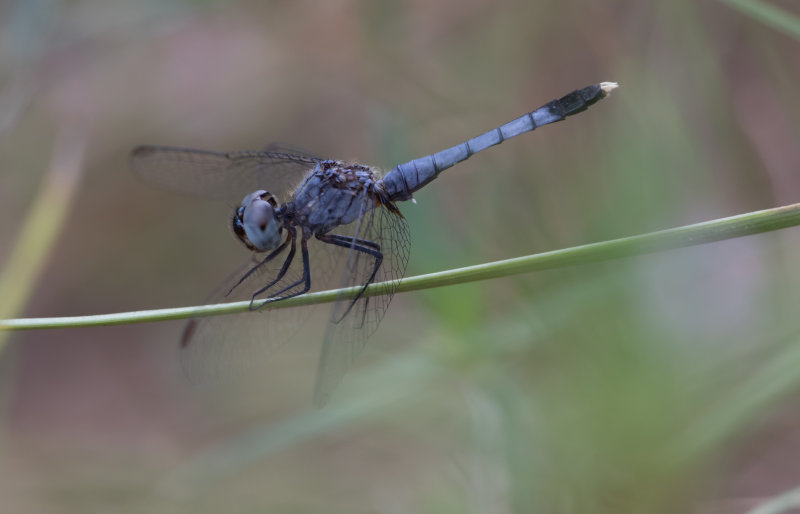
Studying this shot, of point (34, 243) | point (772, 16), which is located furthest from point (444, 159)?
point (34, 243)

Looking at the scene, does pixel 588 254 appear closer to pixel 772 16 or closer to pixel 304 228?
pixel 772 16

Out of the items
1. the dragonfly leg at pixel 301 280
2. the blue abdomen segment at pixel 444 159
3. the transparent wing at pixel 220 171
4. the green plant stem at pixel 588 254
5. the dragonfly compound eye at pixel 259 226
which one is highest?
the transparent wing at pixel 220 171

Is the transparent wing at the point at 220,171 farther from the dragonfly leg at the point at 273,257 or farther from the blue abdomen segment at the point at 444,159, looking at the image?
the blue abdomen segment at the point at 444,159

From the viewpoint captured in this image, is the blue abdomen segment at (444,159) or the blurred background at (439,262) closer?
the blurred background at (439,262)

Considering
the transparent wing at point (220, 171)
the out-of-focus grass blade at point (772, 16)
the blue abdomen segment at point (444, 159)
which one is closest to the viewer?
the out-of-focus grass blade at point (772, 16)

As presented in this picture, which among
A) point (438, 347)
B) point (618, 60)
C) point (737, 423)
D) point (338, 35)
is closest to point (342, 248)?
point (438, 347)

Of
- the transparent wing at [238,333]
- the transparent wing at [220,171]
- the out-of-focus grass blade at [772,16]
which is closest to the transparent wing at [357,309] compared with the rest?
the transparent wing at [238,333]

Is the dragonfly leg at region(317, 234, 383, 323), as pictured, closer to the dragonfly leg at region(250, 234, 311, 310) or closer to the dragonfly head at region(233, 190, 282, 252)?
the dragonfly leg at region(250, 234, 311, 310)

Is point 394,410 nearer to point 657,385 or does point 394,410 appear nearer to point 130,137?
point 657,385
